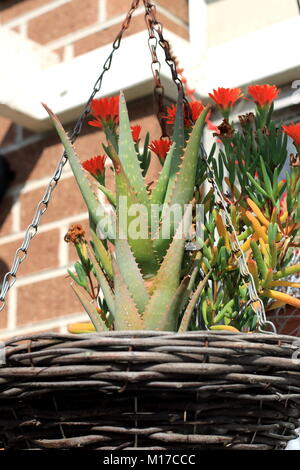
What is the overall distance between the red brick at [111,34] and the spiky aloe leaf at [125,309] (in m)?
1.16

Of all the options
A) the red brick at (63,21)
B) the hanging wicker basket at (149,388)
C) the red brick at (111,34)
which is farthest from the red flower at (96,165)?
the red brick at (63,21)

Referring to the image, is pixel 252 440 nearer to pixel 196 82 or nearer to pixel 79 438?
pixel 79 438

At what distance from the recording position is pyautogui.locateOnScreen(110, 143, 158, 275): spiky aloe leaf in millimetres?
1210

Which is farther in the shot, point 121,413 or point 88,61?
point 88,61

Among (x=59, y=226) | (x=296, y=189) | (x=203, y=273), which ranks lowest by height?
(x=203, y=273)

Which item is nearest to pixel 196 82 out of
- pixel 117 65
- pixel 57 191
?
pixel 117 65

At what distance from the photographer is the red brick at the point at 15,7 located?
96.6 inches

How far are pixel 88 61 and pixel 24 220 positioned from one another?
1.53 ft

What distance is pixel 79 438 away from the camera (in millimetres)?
1058

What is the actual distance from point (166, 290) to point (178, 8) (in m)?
1.26

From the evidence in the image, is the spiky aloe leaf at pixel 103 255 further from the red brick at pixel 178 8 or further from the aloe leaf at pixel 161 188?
the red brick at pixel 178 8

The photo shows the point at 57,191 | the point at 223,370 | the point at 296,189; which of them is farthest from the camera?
the point at 57,191

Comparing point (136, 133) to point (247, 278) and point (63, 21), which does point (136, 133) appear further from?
point (63, 21)

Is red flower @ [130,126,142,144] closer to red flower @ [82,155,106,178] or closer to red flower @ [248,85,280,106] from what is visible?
red flower @ [82,155,106,178]
